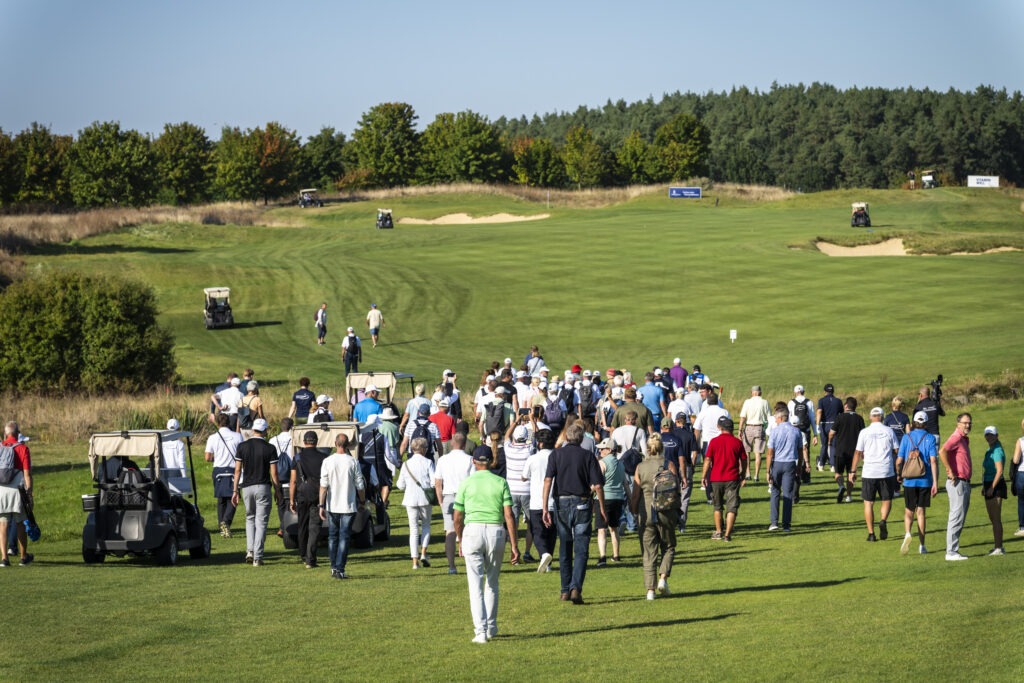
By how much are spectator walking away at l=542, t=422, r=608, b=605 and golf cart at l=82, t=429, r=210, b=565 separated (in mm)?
5845

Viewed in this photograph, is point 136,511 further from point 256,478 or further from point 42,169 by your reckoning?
point 42,169

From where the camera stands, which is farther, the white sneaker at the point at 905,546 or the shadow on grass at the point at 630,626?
the white sneaker at the point at 905,546

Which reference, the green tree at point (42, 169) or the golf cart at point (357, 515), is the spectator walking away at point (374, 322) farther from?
the green tree at point (42, 169)

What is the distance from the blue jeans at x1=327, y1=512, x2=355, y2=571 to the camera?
15.9 metres

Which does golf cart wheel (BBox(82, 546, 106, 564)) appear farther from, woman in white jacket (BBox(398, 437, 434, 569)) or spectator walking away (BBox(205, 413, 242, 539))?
woman in white jacket (BBox(398, 437, 434, 569))

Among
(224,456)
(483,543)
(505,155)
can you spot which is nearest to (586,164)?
(505,155)

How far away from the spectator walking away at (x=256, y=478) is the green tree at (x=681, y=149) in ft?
445

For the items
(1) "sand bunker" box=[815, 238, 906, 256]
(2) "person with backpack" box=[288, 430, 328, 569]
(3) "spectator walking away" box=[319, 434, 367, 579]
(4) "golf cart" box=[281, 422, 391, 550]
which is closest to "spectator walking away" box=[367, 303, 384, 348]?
(4) "golf cart" box=[281, 422, 391, 550]

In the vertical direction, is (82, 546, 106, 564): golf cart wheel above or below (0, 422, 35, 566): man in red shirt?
below

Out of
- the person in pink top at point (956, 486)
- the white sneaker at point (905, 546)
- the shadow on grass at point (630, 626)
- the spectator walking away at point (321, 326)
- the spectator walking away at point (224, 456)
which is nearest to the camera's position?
the shadow on grass at point (630, 626)

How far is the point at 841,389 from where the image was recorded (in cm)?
3862

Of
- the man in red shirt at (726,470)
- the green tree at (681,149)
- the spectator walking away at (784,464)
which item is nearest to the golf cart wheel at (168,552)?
the man in red shirt at (726,470)

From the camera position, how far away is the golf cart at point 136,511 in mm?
16922

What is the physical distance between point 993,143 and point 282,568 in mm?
161310
